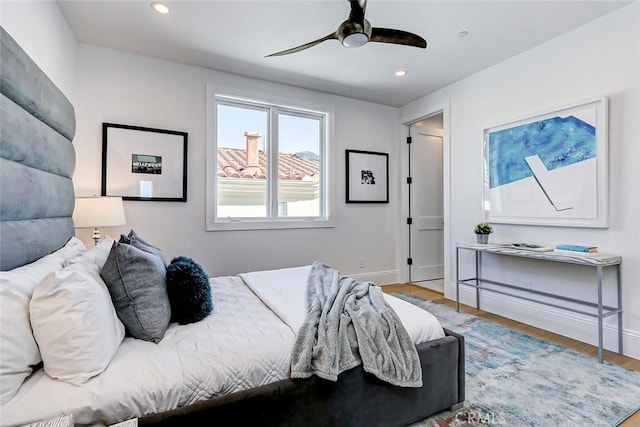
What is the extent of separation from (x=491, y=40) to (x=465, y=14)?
59 cm

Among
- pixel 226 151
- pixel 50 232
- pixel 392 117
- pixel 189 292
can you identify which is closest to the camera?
pixel 189 292

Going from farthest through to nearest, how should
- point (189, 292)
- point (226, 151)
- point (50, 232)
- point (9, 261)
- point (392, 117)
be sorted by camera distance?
point (392, 117) < point (226, 151) < point (50, 232) < point (189, 292) < point (9, 261)

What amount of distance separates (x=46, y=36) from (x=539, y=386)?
160 inches

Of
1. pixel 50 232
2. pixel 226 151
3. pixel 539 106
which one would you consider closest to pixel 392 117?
pixel 539 106

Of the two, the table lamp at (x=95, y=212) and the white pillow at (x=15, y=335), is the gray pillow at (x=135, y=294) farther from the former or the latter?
the table lamp at (x=95, y=212)

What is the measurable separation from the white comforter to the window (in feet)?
6.59

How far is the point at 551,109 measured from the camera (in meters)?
2.85

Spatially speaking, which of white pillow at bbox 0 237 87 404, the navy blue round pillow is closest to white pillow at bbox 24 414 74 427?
white pillow at bbox 0 237 87 404

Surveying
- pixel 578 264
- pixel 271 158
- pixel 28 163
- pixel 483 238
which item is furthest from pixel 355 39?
pixel 578 264

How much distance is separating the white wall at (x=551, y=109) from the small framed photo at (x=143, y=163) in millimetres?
3253

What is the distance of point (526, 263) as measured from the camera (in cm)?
315

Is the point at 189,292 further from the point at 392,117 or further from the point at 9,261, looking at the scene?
the point at 392,117

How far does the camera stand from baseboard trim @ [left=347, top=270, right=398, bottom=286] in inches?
175

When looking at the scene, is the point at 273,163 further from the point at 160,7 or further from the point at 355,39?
the point at 355,39
